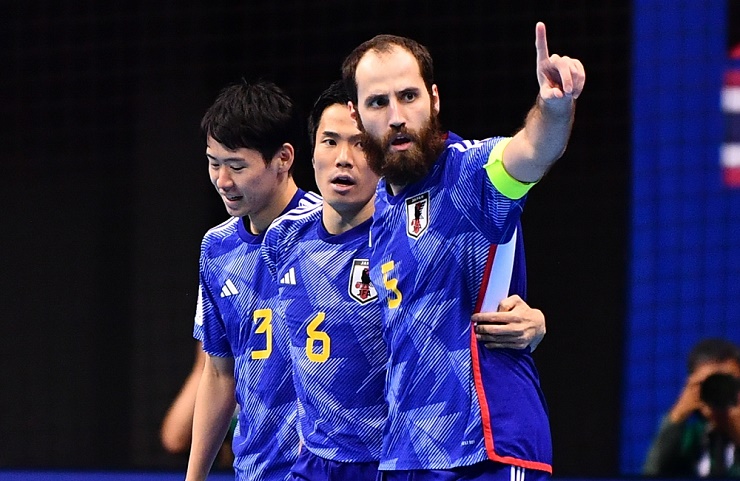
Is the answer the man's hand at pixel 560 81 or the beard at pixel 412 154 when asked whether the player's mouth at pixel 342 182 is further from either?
the man's hand at pixel 560 81

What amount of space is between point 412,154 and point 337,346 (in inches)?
23.5

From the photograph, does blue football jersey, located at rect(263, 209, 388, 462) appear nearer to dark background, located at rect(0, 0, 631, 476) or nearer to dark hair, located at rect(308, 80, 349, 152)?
dark hair, located at rect(308, 80, 349, 152)

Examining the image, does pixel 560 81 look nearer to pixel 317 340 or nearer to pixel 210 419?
pixel 317 340

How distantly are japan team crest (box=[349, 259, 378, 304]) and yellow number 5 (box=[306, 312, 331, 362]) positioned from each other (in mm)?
98

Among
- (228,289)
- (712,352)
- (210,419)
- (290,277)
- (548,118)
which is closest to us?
(548,118)

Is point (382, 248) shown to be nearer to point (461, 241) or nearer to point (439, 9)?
point (461, 241)

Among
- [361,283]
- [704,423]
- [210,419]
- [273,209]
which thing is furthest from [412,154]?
[704,423]

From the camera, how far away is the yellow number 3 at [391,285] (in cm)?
259

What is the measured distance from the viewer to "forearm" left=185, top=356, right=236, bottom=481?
348 centimetres

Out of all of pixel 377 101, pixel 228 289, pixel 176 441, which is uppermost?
pixel 377 101

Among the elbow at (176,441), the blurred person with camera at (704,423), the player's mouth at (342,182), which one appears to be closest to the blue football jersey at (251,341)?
the player's mouth at (342,182)

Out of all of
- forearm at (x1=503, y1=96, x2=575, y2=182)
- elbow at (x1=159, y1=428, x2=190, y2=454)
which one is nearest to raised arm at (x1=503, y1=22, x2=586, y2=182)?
forearm at (x1=503, y1=96, x2=575, y2=182)

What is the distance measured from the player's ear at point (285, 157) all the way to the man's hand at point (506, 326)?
0.98 meters

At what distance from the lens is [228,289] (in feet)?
11.0
